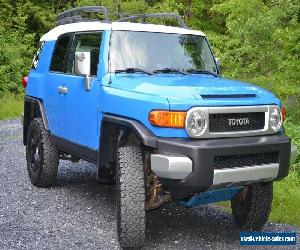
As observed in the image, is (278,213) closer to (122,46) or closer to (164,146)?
(164,146)

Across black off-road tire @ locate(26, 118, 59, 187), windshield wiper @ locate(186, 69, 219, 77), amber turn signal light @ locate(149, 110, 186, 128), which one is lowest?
black off-road tire @ locate(26, 118, 59, 187)

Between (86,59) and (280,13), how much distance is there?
259 inches

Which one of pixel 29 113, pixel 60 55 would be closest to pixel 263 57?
pixel 29 113

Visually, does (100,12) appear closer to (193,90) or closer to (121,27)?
(121,27)

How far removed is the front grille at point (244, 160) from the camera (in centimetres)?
445

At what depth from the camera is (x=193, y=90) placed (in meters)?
4.61

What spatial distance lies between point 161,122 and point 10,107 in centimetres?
1328

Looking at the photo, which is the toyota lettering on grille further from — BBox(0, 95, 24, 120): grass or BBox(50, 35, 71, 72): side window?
BBox(0, 95, 24, 120): grass

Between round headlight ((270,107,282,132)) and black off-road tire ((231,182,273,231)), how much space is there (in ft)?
2.05

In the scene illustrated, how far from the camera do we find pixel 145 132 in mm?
4516

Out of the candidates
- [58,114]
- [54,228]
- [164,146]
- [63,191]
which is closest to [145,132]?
[164,146]

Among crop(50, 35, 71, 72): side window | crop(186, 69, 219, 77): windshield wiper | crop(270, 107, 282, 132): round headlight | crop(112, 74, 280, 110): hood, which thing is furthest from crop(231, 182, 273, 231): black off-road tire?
crop(50, 35, 71, 72): side window

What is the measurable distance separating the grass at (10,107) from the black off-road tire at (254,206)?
11.4 meters

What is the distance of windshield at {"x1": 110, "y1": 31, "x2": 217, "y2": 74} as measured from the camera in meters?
5.50
